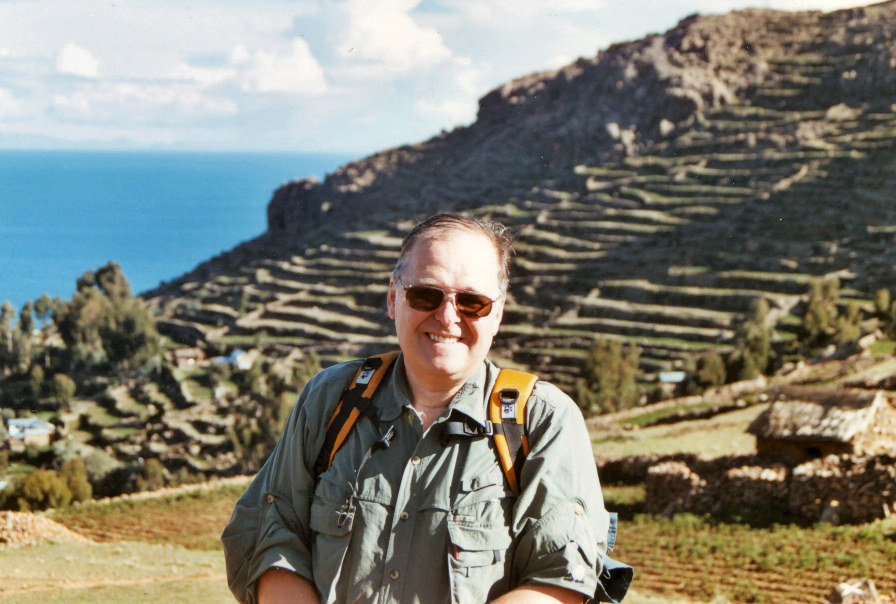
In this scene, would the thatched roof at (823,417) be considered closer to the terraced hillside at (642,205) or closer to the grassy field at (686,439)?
the grassy field at (686,439)

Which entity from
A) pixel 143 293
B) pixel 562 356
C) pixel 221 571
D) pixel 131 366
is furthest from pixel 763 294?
pixel 143 293

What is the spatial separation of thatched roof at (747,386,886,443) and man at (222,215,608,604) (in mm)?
10767

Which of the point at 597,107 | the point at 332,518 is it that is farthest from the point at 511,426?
the point at 597,107

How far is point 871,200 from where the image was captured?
56.2 metres

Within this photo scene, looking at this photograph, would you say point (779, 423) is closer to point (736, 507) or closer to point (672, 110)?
point (736, 507)

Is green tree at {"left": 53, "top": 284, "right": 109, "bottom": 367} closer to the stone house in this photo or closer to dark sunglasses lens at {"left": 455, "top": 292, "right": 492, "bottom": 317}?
the stone house

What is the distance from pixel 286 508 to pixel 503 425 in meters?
0.67

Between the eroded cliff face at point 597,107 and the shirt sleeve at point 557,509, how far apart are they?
3261 inches

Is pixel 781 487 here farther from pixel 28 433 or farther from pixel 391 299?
pixel 28 433

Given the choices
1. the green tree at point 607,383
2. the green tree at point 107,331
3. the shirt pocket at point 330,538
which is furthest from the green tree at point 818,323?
the green tree at point 107,331

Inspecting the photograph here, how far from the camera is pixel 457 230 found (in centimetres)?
252

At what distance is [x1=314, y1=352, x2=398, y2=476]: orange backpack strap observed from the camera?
2.49m

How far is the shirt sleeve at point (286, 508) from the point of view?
2.46 meters

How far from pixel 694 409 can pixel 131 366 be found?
53.7 meters
